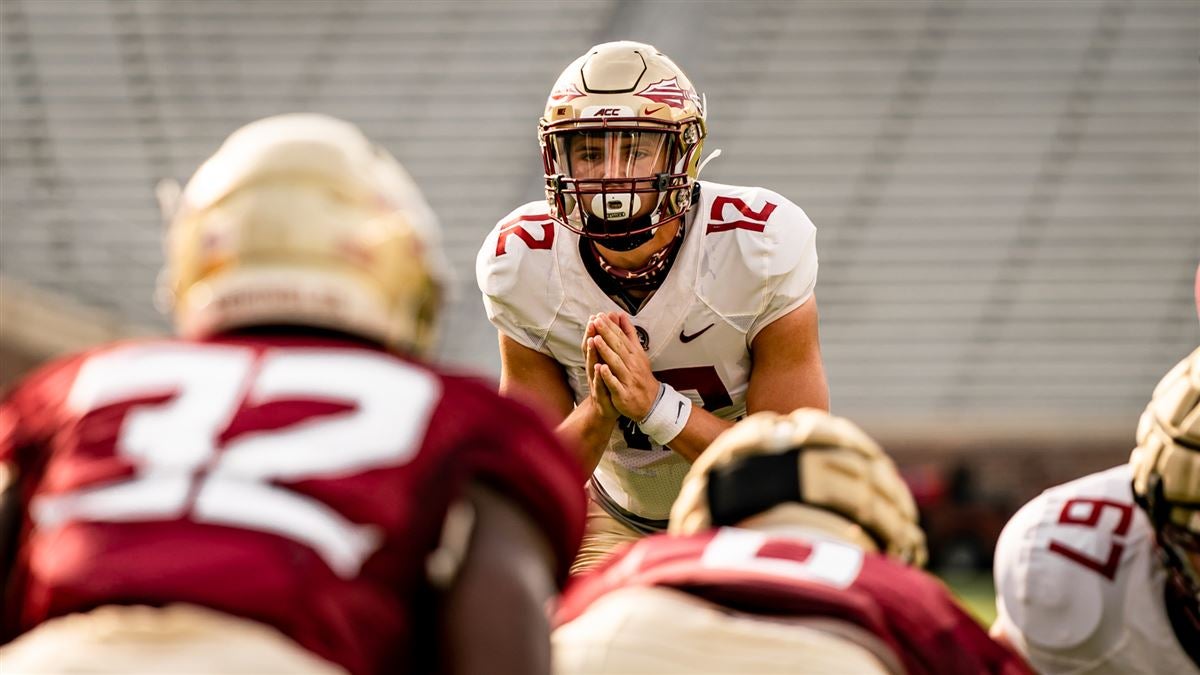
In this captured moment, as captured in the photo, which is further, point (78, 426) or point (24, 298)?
point (24, 298)

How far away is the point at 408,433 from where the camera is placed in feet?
5.10

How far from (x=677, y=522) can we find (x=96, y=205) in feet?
32.9

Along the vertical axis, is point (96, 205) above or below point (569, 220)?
below

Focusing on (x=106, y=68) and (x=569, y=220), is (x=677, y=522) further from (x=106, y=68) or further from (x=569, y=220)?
(x=106, y=68)

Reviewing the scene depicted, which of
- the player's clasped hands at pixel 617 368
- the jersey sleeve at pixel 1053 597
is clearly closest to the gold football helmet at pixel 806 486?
the jersey sleeve at pixel 1053 597

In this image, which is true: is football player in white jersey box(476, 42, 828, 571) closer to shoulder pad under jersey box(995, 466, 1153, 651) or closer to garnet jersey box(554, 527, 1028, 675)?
shoulder pad under jersey box(995, 466, 1153, 651)

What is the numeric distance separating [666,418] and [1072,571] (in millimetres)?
1105

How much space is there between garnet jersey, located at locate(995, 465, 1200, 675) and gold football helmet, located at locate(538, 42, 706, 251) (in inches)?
48.8

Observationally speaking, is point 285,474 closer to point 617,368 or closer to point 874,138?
point 617,368

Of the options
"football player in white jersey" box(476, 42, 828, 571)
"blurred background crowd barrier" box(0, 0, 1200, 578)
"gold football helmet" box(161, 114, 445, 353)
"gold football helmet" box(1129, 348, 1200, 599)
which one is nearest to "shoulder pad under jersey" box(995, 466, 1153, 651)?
"gold football helmet" box(1129, 348, 1200, 599)

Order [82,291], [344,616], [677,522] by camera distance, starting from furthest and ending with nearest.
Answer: [82,291]
[677,522]
[344,616]

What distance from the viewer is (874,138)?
12.4m

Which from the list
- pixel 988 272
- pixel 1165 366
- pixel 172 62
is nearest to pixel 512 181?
pixel 172 62

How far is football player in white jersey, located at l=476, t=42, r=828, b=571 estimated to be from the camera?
3.41 metres
